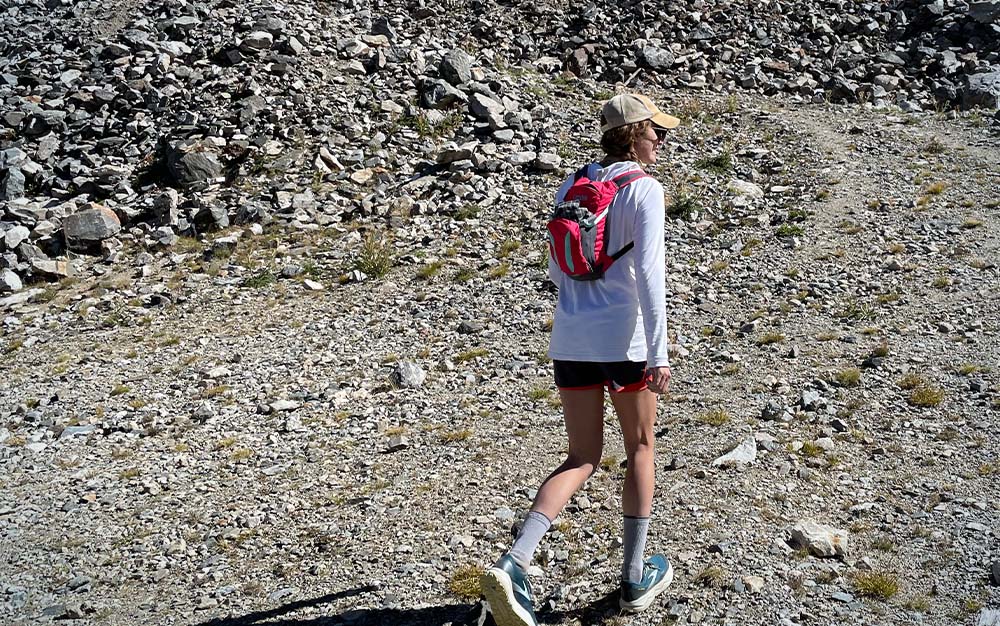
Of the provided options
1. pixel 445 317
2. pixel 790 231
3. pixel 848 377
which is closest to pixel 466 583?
pixel 848 377

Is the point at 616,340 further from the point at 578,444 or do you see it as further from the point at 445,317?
the point at 445,317

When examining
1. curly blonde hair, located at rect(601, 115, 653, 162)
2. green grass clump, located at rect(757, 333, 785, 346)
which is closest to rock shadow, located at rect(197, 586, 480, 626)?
curly blonde hair, located at rect(601, 115, 653, 162)

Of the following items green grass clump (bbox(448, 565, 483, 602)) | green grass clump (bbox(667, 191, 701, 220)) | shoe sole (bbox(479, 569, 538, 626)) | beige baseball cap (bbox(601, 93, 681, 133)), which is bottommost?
green grass clump (bbox(448, 565, 483, 602))

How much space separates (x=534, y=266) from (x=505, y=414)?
9.97ft

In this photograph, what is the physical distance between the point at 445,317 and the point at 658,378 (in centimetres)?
509

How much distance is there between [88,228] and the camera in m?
10.5

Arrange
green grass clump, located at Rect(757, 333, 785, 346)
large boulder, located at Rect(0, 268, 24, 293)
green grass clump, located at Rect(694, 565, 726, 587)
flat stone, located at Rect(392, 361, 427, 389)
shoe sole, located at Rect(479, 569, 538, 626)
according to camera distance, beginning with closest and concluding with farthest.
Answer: shoe sole, located at Rect(479, 569, 538, 626)
green grass clump, located at Rect(694, 565, 726, 587)
flat stone, located at Rect(392, 361, 427, 389)
green grass clump, located at Rect(757, 333, 785, 346)
large boulder, located at Rect(0, 268, 24, 293)

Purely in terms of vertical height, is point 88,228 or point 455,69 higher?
point 455,69

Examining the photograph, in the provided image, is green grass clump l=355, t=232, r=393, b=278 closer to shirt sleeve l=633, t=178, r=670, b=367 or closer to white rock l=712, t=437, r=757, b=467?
white rock l=712, t=437, r=757, b=467

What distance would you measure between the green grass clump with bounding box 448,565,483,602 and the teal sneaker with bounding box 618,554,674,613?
0.71 meters

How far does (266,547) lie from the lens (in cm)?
492

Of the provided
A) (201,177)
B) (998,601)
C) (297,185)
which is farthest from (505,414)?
(201,177)

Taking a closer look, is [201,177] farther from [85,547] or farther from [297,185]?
[85,547]

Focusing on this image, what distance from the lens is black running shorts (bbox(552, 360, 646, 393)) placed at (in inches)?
136
